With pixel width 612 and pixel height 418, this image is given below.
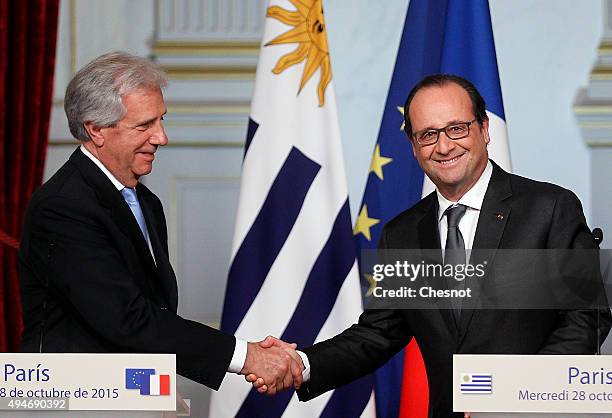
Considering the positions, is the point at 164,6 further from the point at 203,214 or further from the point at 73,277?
the point at 73,277

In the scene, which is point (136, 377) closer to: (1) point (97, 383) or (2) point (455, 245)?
(1) point (97, 383)

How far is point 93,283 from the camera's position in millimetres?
2645

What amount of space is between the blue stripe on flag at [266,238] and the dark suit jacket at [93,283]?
2.89ft

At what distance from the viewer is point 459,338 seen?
2.72 m

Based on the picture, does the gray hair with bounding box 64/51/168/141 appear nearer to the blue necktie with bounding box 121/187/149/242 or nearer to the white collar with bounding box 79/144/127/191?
the white collar with bounding box 79/144/127/191

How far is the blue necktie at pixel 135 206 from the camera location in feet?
9.66

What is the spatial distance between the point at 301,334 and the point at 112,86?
128cm

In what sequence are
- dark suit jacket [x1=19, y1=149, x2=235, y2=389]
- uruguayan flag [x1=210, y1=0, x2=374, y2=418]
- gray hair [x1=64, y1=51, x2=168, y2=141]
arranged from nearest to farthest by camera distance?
dark suit jacket [x1=19, y1=149, x2=235, y2=389] → gray hair [x1=64, y1=51, x2=168, y2=141] → uruguayan flag [x1=210, y1=0, x2=374, y2=418]

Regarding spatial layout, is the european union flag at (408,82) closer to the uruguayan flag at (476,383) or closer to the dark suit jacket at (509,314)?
the dark suit jacket at (509,314)

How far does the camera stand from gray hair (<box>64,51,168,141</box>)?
278cm

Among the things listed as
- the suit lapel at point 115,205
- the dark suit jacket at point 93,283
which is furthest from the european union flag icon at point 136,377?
the suit lapel at point 115,205

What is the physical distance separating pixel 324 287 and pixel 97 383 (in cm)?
148

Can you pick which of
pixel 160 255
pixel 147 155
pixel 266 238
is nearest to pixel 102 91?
pixel 147 155

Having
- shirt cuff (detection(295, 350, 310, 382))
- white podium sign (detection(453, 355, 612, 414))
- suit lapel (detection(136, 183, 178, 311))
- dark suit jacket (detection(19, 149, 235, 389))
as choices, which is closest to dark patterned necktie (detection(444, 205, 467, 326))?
white podium sign (detection(453, 355, 612, 414))
